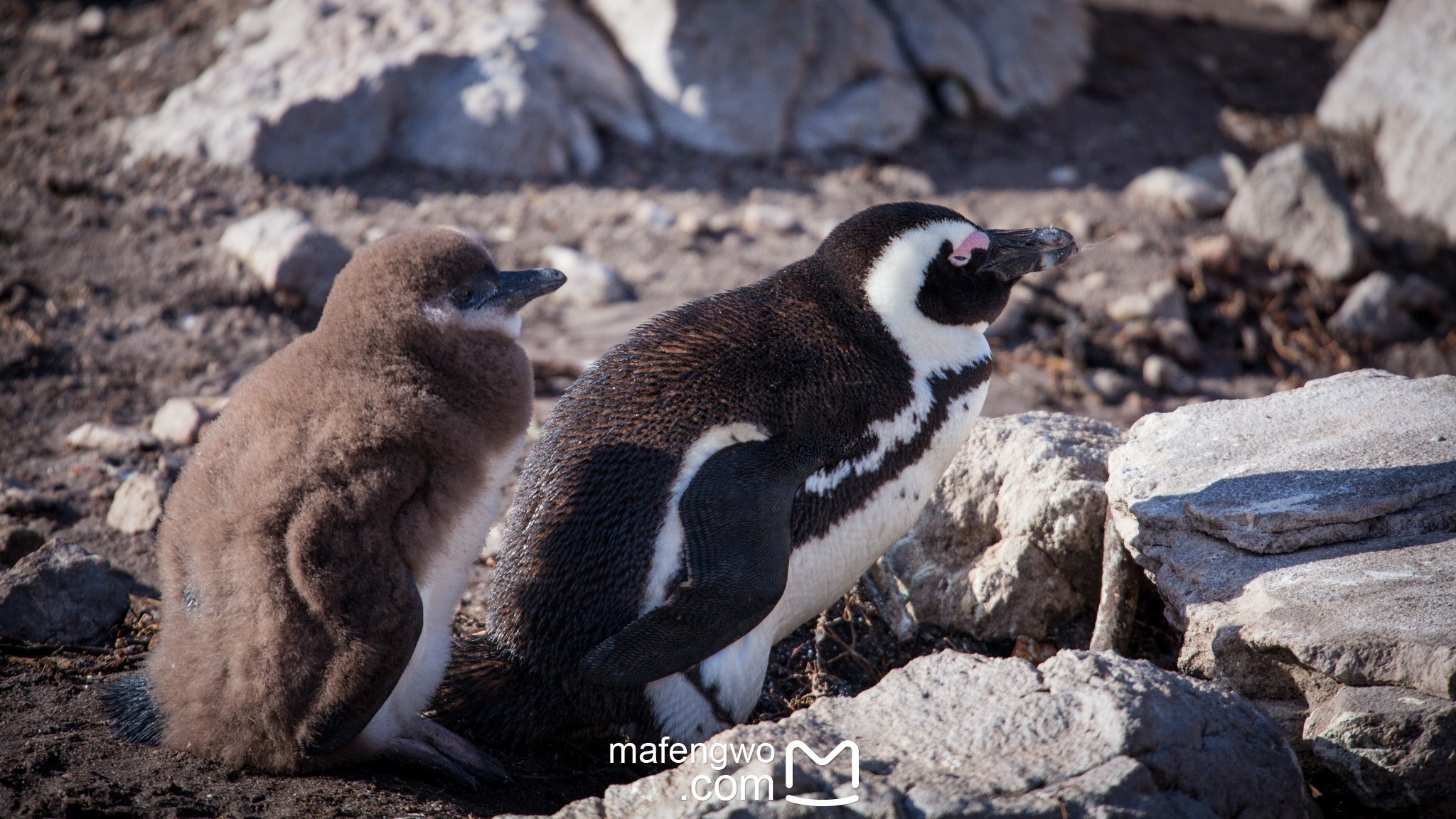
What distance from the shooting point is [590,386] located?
276 cm

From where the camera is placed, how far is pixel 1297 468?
281cm

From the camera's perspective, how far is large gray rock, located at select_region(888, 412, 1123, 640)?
307 cm

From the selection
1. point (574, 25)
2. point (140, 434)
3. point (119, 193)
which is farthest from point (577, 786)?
point (574, 25)

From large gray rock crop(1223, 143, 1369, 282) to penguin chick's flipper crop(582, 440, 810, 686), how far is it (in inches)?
198

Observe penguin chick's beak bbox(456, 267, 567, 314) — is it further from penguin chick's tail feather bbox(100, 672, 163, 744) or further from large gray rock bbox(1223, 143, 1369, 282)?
large gray rock bbox(1223, 143, 1369, 282)

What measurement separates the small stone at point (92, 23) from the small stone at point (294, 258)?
269cm

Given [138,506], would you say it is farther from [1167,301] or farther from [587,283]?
[1167,301]

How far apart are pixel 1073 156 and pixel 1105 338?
2.08 meters

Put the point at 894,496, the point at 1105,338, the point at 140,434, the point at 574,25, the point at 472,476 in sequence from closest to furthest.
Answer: the point at 472,476 < the point at 894,496 < the point at 140,434 < the point at 1105,338 < the point at 574,25

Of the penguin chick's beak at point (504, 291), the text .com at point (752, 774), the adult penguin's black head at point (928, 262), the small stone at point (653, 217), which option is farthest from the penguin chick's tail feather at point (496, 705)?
the small stone at point (653, 217)

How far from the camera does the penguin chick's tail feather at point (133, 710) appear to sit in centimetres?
253

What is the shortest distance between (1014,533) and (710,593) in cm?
114

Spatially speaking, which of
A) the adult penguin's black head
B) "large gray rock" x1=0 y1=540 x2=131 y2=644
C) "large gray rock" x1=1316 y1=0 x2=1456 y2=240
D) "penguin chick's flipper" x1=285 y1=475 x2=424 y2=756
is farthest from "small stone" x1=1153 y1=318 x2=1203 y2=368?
"large gray rock" x1=0 y1=540 x2=131 y2=644

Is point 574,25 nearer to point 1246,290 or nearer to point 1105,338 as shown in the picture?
point 1105,338
